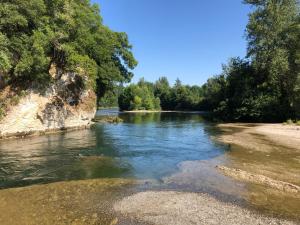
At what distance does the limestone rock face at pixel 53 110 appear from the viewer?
2891 centimetres

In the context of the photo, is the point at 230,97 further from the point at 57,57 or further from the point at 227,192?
the point at 227,192

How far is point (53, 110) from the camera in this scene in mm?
33812

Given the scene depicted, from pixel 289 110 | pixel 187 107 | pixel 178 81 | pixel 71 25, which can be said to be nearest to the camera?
pixel 71 25

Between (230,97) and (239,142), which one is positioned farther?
(230,97)

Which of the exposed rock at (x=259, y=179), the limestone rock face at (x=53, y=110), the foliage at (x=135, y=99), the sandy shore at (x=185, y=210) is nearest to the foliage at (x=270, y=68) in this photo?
the limestone rock face at (x=53, y=110)

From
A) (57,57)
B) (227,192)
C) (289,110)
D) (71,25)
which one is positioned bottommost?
(227,192)

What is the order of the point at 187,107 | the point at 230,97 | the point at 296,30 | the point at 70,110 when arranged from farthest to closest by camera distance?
the point at 187,107, the point at 230,97, the point at 296,30, the point at 70,110

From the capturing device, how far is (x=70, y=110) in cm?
3697

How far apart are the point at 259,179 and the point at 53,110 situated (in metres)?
25.7

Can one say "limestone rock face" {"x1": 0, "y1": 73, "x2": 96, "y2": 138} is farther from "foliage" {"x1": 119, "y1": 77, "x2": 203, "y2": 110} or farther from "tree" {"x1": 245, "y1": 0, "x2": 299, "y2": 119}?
"foliage" {"x1": 119, "y1": 77, "x2": 203, "y2": 110}

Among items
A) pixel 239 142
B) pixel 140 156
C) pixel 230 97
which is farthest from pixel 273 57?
pixel 140 156

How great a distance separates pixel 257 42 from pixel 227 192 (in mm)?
42164

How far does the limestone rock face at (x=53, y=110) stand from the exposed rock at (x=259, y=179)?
20.9 m

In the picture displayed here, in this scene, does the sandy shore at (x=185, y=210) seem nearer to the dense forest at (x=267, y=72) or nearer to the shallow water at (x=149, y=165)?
the shallow water at (x=149, y=165)
